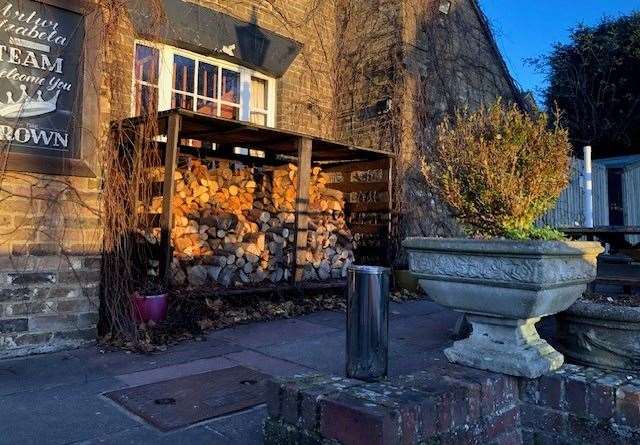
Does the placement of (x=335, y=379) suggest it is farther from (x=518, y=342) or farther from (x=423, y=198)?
(x=423, y=198)

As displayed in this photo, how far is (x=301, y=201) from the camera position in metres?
6.61

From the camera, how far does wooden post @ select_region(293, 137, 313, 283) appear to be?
21.4ft

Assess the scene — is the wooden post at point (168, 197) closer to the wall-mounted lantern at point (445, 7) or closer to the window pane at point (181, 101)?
the window pane at point (181, 101)

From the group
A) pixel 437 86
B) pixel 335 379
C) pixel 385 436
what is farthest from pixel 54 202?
pixel 437 86

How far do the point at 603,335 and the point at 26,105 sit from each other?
4550 millimetres

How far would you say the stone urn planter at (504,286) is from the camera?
7.84ft

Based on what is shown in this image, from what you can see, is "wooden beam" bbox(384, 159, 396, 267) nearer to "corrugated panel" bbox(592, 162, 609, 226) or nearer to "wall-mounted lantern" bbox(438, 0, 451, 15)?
"wall-mounted lantern" bbox(438, 0, 451, 15)

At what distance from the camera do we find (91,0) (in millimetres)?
4578

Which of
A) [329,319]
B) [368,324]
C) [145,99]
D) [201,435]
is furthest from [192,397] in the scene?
[145,99]

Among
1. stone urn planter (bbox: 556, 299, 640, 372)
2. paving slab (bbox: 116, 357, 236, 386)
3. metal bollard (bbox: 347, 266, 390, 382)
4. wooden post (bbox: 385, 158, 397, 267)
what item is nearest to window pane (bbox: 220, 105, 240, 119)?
wooden post (bbox: 385, 158, 397, 267)

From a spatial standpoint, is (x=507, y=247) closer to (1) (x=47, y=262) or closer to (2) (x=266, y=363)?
(2) (x=266, y=363)

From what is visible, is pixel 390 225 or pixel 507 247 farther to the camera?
pixel 390 225

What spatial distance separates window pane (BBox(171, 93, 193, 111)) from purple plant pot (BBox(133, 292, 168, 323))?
324cm

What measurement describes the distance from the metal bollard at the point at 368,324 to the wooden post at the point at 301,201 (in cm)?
375
